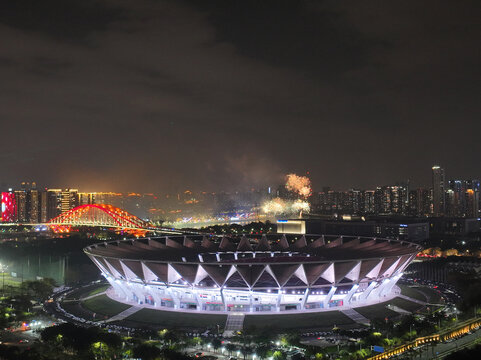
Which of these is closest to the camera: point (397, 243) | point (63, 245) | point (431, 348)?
point (431, 348)

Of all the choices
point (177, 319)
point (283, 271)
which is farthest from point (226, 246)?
point (283, 271)

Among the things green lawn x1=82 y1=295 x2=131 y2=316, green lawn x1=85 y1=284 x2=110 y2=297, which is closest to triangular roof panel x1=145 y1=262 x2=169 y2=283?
green lawn x1=82 y1=295 x2=131 y2=316

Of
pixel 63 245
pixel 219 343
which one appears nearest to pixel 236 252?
pixel 219 343

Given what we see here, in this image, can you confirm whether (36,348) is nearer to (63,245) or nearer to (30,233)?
(63,245)

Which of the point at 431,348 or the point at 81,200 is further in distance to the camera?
the point at 81,200

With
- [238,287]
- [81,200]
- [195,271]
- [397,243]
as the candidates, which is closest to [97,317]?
[195,271]

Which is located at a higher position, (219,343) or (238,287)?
(238,287)

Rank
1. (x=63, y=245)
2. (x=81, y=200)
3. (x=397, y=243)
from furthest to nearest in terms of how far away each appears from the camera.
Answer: (x=81, y=200) < (x=63, y=245) < (x=397, y=243)

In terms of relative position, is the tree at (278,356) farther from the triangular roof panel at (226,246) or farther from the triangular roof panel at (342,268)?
the triangular roof panel at (226,246)

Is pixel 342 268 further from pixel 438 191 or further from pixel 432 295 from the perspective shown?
pixel 438 191
